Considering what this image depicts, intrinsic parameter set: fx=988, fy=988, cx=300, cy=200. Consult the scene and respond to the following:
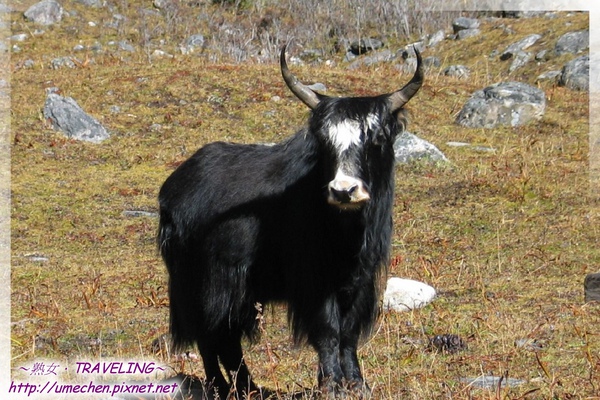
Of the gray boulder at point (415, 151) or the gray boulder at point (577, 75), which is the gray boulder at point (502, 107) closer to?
the gray boulder at point (415, 151)

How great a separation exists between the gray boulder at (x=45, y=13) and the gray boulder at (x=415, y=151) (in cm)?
1725

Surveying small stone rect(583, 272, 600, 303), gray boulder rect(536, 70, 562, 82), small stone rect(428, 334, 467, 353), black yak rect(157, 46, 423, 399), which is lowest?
gray boulder rect(536, 70, 562, 82)

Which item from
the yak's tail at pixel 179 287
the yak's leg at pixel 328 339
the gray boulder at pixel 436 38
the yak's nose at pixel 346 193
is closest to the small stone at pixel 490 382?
the yak's leg at pixel 328 339

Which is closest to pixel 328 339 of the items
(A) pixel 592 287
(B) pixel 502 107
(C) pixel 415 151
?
(A) pixel 592 287

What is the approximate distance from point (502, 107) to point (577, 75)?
3.42 metres

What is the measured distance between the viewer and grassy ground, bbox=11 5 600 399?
6.46 m

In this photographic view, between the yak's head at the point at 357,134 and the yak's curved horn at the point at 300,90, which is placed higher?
the yak's curved horn at the point at 300,90

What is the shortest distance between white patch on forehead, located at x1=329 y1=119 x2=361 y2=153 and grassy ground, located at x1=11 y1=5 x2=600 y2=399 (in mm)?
1369

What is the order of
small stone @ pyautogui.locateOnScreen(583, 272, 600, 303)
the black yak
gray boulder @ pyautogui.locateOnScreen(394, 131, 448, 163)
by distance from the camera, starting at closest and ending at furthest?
the black yak
small stone @ pyautogui.locateOnScreen(583, 272, 600, 303)
gray boulder @ pyautogui.locateOnScreen(394, 131, 448, 163)

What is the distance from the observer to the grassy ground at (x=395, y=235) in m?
6.46

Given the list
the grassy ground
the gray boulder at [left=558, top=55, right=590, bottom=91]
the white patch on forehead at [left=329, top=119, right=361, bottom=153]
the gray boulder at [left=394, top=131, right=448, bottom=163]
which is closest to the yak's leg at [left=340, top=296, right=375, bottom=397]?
the grassy ground

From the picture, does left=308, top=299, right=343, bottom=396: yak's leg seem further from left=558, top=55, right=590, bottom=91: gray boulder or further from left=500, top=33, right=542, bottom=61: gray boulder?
left=500, top=33, right=542, bottom=61: gray boulder

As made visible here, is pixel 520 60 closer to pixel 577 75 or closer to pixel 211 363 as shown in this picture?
pixel 577 75

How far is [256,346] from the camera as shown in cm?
746
